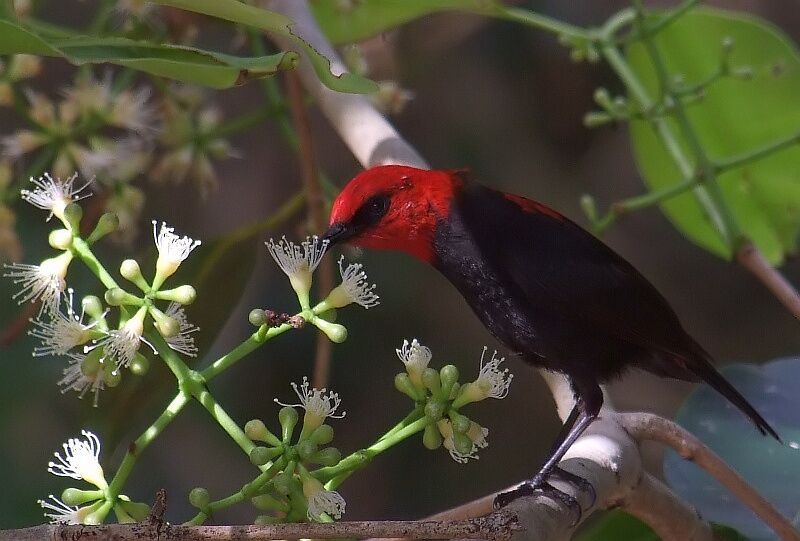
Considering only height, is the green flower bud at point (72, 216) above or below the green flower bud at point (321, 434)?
above

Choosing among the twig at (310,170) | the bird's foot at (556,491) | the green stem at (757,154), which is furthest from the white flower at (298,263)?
the green stem at (757,154)

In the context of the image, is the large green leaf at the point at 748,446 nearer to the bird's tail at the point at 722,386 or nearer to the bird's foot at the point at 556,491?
the bird's tail at the point at 722,386

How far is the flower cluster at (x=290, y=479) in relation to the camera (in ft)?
3.05

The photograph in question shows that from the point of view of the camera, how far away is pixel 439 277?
4.06 meters

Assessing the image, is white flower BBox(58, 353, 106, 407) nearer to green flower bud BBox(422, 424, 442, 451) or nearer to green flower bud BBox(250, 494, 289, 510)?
green flower bud BBox(250, 494, 289, 510)

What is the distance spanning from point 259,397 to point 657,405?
1.68 m

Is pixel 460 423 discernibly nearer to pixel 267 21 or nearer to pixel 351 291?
pixel 351 291

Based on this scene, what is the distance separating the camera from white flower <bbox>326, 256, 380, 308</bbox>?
1.11 meters

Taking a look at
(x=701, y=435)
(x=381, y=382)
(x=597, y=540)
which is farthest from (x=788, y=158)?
(x=381, y=382)

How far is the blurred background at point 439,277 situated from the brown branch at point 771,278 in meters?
1.43

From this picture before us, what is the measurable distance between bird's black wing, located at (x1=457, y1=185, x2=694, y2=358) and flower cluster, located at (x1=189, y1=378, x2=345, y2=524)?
643 mm

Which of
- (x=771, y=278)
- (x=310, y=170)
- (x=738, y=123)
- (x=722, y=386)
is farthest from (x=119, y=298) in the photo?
(x=738, y=123)

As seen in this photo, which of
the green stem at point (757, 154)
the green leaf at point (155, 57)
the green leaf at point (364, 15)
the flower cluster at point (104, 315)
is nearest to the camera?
the green leaf at point (155, 57)

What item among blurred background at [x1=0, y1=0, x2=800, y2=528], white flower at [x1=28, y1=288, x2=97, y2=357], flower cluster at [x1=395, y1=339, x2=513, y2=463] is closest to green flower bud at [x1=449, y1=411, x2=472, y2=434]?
flower cluster at [x1=395, y1=339, x2=513, y2=463]
